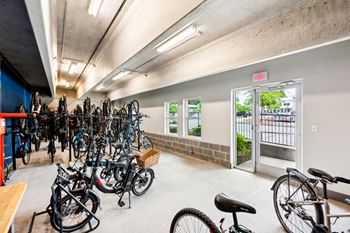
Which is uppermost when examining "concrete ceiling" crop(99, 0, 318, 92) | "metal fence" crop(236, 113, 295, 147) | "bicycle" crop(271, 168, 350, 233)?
"concrete ceiling" crop(99, 0, 318, 92)

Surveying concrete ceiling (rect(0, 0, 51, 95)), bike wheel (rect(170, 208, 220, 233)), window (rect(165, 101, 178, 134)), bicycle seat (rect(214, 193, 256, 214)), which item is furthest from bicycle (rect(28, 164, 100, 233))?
window (rect(165, 101, 178, 134))

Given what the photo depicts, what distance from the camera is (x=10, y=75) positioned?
470 cm

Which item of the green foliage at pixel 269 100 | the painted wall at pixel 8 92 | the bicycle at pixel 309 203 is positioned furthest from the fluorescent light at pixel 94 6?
the green foliage at pixel 269 100

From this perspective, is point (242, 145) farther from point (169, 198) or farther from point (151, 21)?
point (151, 21)

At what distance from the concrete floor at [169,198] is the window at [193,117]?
4.88 feet

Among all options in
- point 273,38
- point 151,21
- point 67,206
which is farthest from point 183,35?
point 67,206

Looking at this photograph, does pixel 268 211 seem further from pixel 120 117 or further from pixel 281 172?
pixel 120 117

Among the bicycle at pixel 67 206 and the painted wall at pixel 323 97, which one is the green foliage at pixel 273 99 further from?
the bicycle at pixel 67 206

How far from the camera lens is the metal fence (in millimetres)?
3592

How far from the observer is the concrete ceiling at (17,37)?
1.92 metres

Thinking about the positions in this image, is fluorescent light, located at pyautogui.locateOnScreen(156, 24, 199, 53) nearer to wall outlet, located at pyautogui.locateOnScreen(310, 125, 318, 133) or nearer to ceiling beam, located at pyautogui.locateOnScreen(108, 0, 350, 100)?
ceiling beam, located at pyautogui.locateOnScreen(108, 0, 350, 100)

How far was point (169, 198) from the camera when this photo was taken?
284cm

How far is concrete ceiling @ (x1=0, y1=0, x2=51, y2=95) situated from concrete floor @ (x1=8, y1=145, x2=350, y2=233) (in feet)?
8.68

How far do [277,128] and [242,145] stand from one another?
1.01 metres
